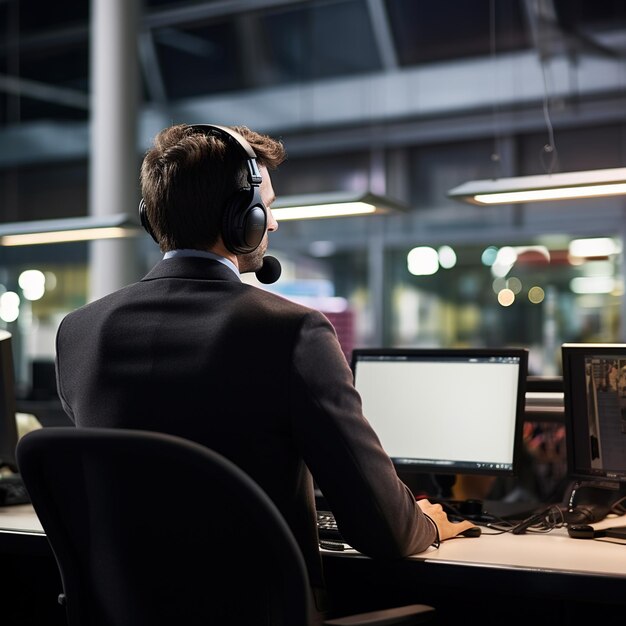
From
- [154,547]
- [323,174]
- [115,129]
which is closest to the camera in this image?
[154,547]

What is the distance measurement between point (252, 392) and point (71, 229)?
2.35 meters

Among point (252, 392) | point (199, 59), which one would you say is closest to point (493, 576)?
point (252, 392)

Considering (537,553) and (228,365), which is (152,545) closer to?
(228,365)

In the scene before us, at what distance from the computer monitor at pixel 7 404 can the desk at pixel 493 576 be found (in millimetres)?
404

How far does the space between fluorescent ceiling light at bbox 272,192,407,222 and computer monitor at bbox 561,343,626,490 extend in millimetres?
1139

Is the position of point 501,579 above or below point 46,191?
below

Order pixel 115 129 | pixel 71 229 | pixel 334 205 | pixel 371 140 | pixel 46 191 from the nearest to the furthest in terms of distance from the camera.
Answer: pixel 334 205
pixel 71 229
pixel 115 129
pixel 371 140
pixel 46 191

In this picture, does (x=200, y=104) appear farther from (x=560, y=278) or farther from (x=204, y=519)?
(x=204, y=519)

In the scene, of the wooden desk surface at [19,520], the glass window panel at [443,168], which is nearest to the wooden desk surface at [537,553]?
the wooden desk surface at [19,520]

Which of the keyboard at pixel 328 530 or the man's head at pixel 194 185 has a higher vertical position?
the man's head at pixel 194 185

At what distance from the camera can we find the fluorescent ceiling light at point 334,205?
3.06 meters

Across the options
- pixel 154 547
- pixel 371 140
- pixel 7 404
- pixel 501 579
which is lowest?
pixel 501 579

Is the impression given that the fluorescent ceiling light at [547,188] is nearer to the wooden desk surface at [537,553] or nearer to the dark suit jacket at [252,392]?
the wooden desk surface at [537,553]

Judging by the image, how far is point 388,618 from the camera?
1288 mm
